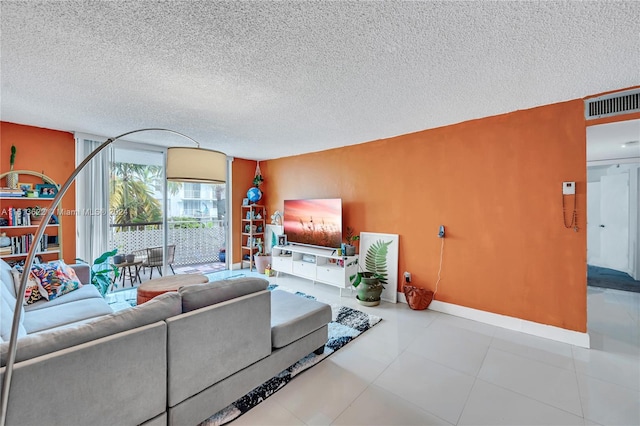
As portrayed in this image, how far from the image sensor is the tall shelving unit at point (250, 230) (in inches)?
228

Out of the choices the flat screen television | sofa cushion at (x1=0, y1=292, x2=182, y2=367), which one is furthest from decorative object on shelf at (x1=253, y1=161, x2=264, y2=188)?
sofa cushion at (x1=0, y1=292, x2=182, y2=367)

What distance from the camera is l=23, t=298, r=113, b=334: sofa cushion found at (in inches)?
85.7

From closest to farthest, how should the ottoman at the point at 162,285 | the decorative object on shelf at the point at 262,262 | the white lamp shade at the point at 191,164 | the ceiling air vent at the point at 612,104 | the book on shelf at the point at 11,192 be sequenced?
the ceiling air vent at the point at 612,104
the white lamp shade at the point at 191,164
the ottoman at the point at 162,285
the book on shelf at the point at 11,192
the decorative object on shelf at the point at 262,262

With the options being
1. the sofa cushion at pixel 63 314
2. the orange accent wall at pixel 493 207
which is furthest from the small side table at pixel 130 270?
the orange accent wall at pixel 493 207

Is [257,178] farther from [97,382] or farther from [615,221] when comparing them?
[615,221]

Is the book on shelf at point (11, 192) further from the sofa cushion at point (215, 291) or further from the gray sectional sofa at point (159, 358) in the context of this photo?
the sofa cushion at point (215, 291)

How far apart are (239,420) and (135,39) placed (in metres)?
2.58

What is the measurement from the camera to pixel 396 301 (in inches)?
156

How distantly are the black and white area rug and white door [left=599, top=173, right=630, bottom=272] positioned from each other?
5382 millimetres

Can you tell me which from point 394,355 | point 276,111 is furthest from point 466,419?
point 276,111

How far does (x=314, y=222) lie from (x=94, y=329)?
3609 millimetres

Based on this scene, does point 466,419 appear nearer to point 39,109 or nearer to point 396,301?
point 396,301

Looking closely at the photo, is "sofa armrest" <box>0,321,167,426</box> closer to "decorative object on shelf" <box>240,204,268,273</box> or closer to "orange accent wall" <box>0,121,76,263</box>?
"orange accent wall" <box>0,121,76,263</box>

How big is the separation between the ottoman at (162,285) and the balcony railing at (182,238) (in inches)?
77.7
